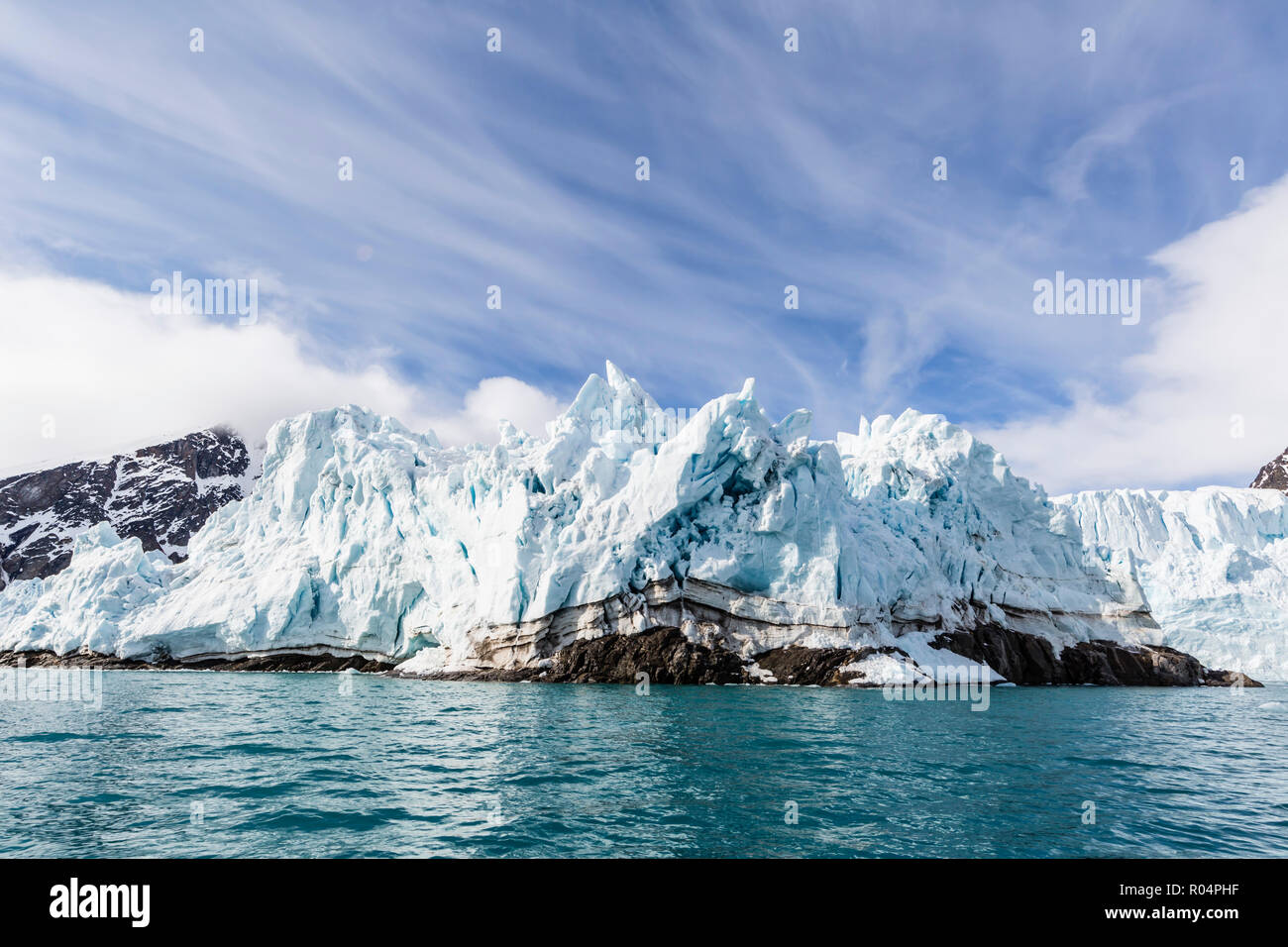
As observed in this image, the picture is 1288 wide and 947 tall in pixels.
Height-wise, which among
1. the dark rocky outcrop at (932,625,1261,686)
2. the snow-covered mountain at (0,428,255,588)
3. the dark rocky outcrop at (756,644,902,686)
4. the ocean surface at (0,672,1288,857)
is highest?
the snow-covered mountain at (0,428,255,588)

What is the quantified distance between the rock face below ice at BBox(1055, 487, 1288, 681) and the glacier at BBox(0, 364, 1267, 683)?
1057 cm

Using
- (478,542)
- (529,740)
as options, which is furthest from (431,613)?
(529,740)

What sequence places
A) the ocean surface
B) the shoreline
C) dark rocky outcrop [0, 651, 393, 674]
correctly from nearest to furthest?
1. the ocean surface
2. the shoreline
3. dark rocky outcrop [0, 651, 393, 674]

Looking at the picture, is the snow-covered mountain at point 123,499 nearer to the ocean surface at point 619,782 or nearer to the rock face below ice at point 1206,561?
the ocean surface at point 619,782

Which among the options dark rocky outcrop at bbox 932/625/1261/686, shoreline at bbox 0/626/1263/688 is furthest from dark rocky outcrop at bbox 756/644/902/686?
dark rocky outcrop at bbox 932/625/1261/686

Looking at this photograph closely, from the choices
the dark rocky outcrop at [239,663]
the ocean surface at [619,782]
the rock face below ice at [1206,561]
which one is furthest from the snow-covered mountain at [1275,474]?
the dark rocky outcrop at [239,663]

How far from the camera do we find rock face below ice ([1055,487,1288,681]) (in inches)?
2549

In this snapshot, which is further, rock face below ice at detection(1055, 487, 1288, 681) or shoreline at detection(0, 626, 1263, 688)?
rock face below ice at detection(1055, 487, 1288, 681)

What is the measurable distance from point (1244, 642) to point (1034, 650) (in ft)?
97.4

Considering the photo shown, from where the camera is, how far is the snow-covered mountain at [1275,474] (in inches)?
4567

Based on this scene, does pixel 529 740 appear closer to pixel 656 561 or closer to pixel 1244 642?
pixel 656 561

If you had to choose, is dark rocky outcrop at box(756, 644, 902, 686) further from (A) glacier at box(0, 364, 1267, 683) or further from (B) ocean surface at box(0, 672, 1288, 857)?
(B) ocean surface at box(0, 672, 1288, 857)

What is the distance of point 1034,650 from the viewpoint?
51.1 metres

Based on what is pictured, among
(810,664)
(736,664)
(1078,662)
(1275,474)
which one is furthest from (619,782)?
(1275,474)
